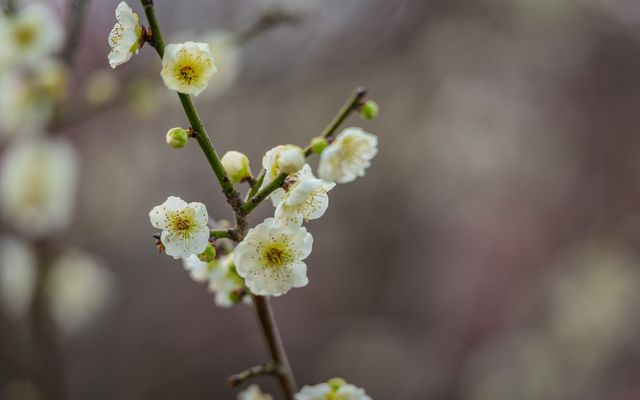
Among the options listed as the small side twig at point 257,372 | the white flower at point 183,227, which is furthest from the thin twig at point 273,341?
the white flower at point 183,227

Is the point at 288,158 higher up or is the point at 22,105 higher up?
the point at 22,105

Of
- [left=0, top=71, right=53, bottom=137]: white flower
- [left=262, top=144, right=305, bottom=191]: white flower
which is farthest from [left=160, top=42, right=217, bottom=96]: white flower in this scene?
[left=0, top=71, right=53, bottom=137]: white flower

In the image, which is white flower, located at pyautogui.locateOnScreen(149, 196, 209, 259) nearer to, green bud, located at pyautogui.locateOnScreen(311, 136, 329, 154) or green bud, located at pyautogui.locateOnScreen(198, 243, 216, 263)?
green bud, located at pyautogui.locateOnScreen(198, 243, 216, 263)

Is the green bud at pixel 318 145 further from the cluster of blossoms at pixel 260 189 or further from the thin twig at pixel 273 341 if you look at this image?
the thin twig at pixel 273 341

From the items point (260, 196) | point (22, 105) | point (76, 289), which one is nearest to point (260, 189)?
point (260, 196)

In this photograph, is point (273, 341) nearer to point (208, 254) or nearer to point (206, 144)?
point (208, 254)
